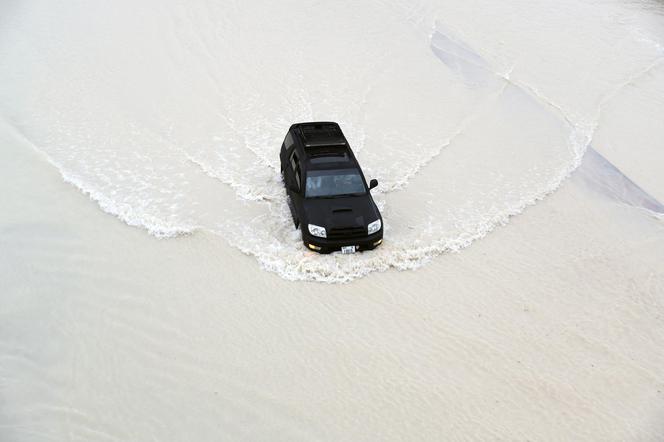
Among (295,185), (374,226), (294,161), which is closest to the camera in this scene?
(374,226)

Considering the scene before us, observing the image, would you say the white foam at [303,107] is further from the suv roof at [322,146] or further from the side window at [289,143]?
the suv roof at [322,146]

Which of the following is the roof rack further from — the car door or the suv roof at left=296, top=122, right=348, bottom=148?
the car door

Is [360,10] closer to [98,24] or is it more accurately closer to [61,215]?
[98,24]

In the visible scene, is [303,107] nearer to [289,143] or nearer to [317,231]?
[289,143]

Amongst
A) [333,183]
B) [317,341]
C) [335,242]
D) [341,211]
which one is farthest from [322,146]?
[317,341]

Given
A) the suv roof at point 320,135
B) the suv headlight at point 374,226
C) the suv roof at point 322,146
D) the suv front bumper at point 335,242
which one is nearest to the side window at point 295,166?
the suv roof at point 322,146

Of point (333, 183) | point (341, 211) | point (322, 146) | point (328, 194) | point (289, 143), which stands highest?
point (322, 146)

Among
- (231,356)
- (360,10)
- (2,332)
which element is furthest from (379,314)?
(360,10)
